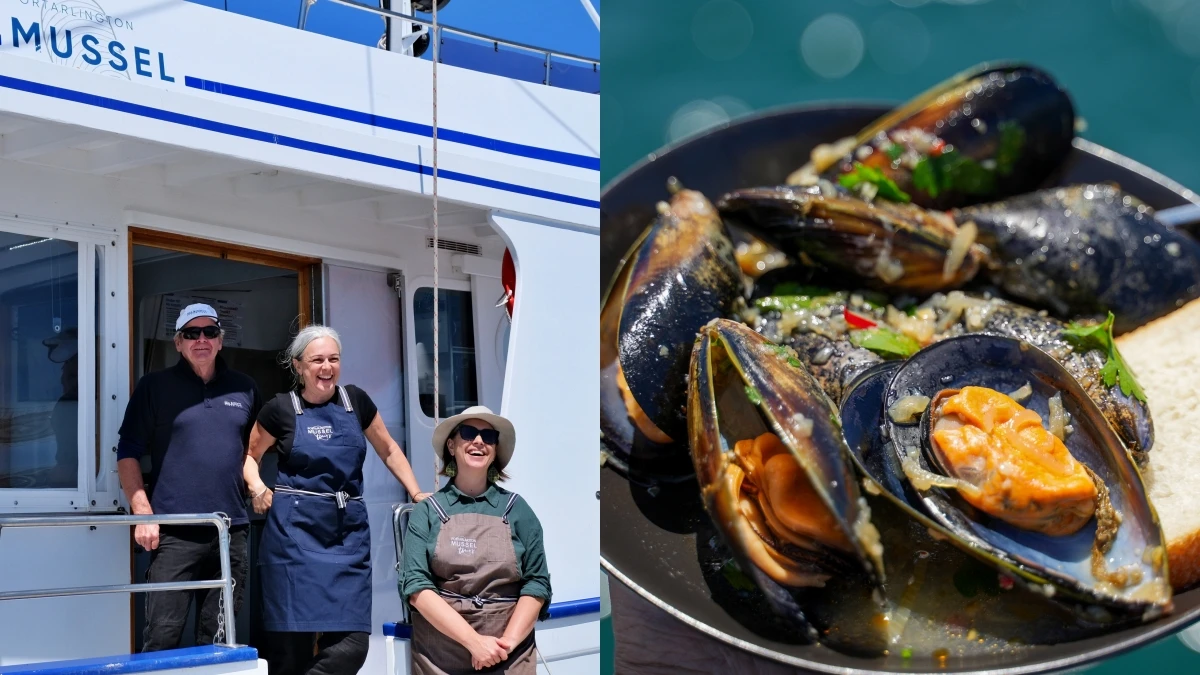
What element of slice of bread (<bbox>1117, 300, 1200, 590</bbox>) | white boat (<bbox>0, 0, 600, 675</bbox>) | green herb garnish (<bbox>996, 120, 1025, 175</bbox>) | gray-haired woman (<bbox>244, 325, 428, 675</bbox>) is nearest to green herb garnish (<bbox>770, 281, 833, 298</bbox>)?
green herb garnish (<bbox>996, 120, 1025, 175</bbox>)

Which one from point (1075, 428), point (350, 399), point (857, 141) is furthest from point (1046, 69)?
point (350, 399)

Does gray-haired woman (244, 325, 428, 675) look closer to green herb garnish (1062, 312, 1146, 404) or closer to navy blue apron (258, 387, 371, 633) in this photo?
navy blue apron (258, 387, 371, 633)

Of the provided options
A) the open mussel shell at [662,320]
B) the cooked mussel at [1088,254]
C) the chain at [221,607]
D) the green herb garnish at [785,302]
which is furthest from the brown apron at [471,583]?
the cooked mussel at [1088,254]

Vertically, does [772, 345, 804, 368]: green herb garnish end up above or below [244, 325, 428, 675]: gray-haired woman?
above

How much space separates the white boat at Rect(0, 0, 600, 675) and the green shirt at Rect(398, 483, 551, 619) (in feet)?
1.37

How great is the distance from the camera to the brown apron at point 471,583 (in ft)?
8.55

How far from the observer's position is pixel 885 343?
1.92 metres

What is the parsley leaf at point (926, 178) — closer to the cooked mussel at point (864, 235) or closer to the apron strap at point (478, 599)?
the cooked mussel at point (864, 235)

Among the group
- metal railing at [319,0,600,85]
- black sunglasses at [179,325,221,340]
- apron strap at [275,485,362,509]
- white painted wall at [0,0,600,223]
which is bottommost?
apron strap at [275,485,362,509]

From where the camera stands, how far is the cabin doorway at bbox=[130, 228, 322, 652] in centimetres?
352

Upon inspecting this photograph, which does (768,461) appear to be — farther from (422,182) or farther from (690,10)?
(422,182)

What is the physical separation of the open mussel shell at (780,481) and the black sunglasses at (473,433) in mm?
1073

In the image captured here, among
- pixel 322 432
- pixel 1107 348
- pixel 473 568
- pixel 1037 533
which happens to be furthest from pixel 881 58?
pixel 322 432

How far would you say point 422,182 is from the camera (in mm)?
3467
